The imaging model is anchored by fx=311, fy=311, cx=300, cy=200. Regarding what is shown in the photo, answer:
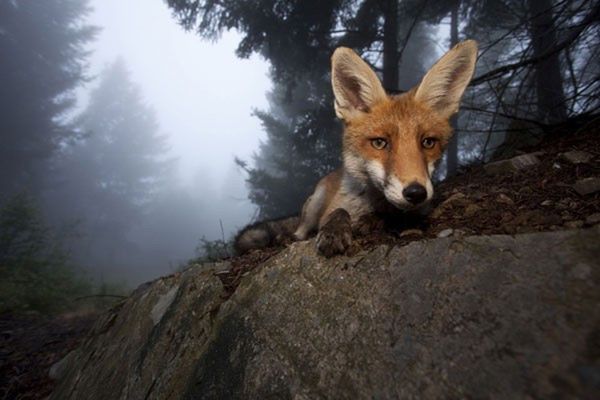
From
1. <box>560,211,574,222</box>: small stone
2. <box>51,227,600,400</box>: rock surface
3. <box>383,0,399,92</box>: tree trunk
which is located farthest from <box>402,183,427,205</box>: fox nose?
<box>383,0,399,92</box>: tree trunk

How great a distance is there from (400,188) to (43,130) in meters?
30.4

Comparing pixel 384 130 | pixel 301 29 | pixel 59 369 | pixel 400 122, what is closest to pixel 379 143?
pixel 384 130

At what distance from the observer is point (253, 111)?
19875 millimetres

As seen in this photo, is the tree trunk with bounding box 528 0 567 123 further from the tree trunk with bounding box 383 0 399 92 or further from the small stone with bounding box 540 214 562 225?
the tree trunk with bounding box 383 0 399 92

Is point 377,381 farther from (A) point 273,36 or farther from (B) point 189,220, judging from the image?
(B) point 189,220

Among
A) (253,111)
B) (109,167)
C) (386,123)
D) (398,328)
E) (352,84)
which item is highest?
(109,167)

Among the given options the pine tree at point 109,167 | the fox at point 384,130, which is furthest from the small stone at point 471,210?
the pine tree at point 109,167

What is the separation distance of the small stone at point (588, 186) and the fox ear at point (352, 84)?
1493mm

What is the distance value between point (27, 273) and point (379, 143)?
11.3 metres

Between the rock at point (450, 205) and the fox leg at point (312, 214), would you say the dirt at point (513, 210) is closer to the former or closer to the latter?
the rock at point (450, 205)

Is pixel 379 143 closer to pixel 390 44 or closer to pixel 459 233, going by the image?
pixel 459 233

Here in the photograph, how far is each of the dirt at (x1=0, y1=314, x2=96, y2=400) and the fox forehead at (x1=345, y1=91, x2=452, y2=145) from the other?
4.47m

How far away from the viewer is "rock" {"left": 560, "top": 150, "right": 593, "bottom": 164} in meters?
2.45

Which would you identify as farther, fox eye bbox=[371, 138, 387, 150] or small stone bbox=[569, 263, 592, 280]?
fox eye bbox=[371, 138, 387, 150]
